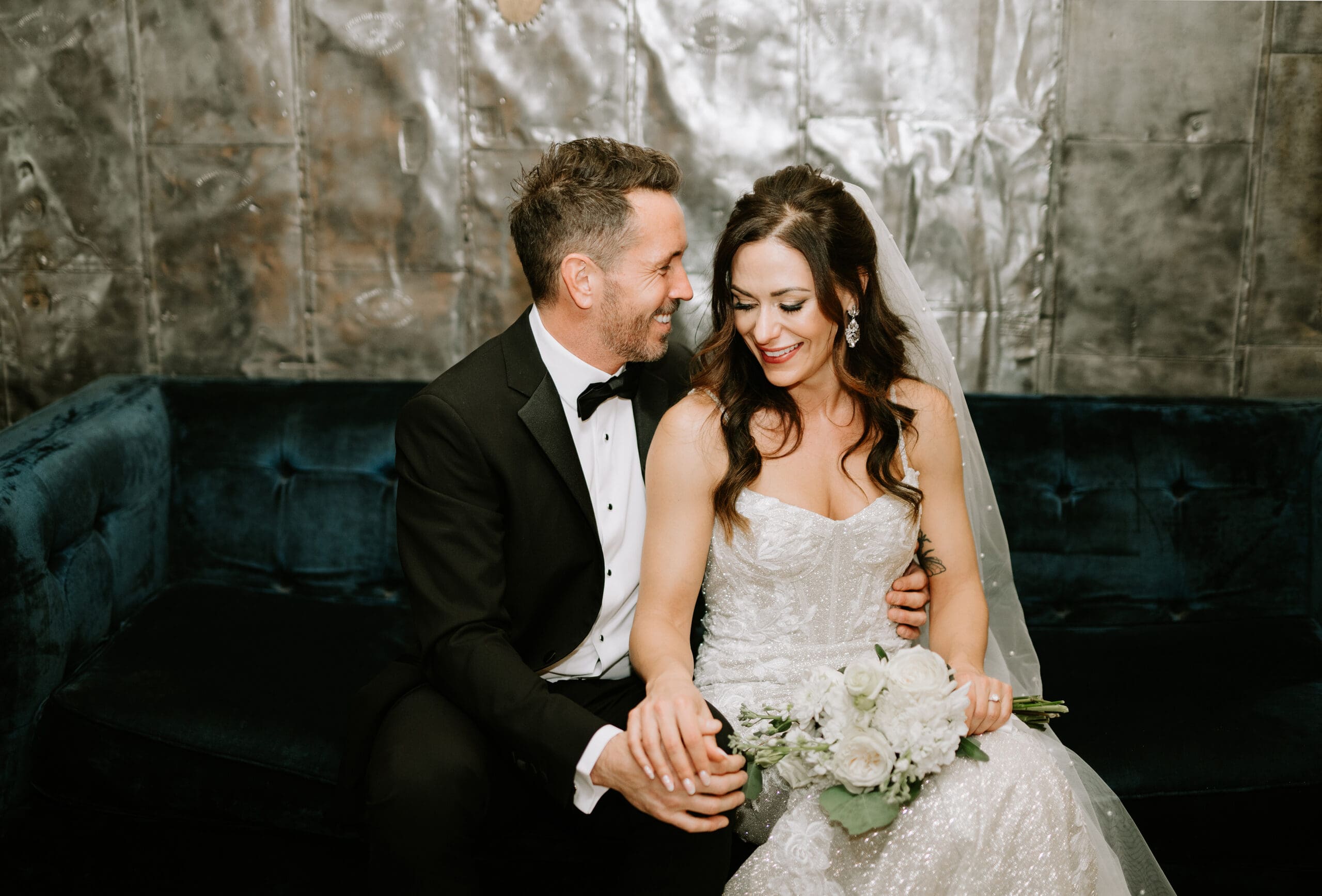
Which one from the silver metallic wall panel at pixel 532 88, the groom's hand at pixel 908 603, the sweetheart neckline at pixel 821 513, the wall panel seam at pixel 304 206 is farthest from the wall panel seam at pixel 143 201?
the groom's hand at pixel 908 603

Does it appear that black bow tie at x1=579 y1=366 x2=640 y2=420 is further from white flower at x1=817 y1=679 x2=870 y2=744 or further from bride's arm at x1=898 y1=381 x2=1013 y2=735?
white flower at x1=817 y1=679 x2=870 y2=744

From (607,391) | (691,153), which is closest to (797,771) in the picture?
(607,391)

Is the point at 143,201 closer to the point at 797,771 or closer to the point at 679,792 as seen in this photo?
the point at 679,792

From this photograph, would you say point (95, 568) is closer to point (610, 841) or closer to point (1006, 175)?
point (610, 841)

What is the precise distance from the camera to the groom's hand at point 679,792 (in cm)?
168

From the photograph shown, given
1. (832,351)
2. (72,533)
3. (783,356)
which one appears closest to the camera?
(783,356)

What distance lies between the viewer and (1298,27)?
305 centimetres

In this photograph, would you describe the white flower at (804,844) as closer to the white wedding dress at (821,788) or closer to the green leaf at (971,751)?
the white wedding dress at (821,788)

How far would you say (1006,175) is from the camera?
316cm

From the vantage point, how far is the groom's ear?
2186 millimetres

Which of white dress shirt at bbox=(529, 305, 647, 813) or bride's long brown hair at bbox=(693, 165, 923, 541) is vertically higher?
bride's long brown hair at bbox=(693, 165, 923, 541)

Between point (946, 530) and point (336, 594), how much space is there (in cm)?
175

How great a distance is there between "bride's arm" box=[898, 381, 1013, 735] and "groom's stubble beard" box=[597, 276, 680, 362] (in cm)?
58

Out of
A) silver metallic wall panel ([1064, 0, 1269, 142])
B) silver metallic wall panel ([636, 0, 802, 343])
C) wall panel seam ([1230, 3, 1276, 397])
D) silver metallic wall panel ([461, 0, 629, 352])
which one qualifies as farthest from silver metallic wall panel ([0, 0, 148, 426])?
wall panel seam ([1230, 3, 1276, 397])
